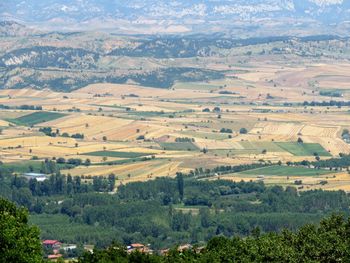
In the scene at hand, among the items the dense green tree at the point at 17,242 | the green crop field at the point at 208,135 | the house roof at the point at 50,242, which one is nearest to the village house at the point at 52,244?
the house roof at the point at 50,242

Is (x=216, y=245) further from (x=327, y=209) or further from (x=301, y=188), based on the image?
(x=301, y=188)

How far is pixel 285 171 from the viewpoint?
118m

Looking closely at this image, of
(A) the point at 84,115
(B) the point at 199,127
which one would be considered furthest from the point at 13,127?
(B) the point at 199,127

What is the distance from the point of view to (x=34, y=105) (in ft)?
602

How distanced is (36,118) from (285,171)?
180 feet

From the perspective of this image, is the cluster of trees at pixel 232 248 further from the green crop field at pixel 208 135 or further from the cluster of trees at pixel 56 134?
the cluster of trees at pixel 56 134

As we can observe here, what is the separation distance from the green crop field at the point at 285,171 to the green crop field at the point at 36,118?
1912 inches

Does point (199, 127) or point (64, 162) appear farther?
point (199, 127)

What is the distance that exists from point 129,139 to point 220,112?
3328 centimetres

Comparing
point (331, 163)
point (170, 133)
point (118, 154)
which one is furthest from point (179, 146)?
point (331, 163)

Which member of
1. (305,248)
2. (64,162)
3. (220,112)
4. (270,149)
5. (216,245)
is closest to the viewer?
(305,248)

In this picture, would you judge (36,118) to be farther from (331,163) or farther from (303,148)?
(331,163)

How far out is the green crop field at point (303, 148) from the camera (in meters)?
132

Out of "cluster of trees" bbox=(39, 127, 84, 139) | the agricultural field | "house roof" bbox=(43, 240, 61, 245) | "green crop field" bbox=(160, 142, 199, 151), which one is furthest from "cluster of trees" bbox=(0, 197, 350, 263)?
"cluster of trees" bbox=(39, 127, 84, 139)
